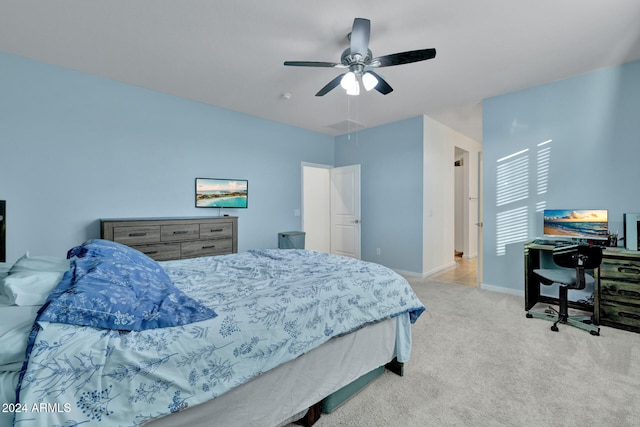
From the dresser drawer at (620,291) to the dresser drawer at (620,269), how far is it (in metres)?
0.06

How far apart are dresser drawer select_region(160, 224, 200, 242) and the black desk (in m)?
4.07

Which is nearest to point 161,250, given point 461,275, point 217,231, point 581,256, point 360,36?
point 217,231

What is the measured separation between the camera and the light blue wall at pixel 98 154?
116 inches

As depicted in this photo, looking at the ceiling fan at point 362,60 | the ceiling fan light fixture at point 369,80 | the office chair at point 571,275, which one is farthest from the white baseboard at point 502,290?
the ceiling fan light fixture at point 369,80

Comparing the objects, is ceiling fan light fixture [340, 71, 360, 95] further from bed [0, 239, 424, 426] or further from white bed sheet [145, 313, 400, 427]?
white bed sheet [145, 313, 400, 427]

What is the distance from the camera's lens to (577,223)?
3.36m

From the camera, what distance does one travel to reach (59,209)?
10.4 feet

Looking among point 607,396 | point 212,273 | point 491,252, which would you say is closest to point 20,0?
point 212,273

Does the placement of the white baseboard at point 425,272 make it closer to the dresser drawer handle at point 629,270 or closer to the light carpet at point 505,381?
the light carpet at point 505,381

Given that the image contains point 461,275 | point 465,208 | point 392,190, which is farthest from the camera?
point 465,208

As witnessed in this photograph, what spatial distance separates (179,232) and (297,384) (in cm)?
277

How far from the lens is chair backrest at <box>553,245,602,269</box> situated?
2633 mm

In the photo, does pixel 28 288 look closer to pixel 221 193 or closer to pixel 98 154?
pixel 98 154

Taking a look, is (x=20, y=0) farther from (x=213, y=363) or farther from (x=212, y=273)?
(x=213, y=363)
